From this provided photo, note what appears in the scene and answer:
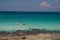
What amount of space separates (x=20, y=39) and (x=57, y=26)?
416 mm

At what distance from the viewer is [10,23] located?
62.3 inches

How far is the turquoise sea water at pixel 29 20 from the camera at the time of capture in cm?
157

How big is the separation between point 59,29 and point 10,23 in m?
0.53

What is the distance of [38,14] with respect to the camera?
160cm

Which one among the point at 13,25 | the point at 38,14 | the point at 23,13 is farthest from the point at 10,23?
the point at 38,14

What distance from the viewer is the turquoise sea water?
157 centimetres

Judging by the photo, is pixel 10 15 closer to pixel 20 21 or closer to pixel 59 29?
pixel 20 21

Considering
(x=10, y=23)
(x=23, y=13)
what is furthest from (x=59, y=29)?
(x=10, y=23)

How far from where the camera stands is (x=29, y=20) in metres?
1.60
